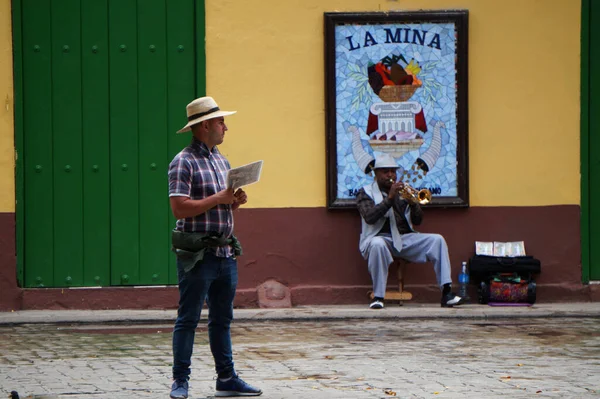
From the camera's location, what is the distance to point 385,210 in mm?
12477

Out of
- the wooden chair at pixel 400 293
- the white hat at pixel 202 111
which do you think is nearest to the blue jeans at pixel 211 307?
the white hat at pixel 202 111

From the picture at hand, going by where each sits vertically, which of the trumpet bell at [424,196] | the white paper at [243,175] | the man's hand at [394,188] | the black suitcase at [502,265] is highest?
the white paper at [243,175]

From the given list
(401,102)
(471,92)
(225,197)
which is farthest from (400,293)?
(225,197)

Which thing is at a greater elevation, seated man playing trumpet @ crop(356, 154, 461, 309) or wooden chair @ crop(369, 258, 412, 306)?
seated man playing trumpet @ crop(356, 154, 461, 309)

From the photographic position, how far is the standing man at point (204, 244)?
270 inches

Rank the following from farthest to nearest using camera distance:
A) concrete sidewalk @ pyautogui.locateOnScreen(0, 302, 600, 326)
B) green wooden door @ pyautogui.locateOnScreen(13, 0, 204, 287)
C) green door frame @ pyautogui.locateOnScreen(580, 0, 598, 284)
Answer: green door frame @ pyautogui.locateOnScreen(580, 0, 598, 284), green wooden door @ pyautogui.locateOnScreen(13, 0, 204, 287), concrete sidewalk @ pyautogui.locateOnScreen(0, 302, 600, 326)

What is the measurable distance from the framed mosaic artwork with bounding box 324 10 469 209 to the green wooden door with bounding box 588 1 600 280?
4.63ft

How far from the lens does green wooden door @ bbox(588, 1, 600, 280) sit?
43.0ft

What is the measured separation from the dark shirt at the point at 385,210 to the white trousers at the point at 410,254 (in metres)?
0.16

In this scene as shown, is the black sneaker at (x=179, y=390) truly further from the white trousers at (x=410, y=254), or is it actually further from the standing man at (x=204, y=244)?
the white trousers at (x=410, y=254)

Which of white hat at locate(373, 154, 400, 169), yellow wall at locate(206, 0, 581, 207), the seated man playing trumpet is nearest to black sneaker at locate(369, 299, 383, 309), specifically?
the seated man playing trumpet

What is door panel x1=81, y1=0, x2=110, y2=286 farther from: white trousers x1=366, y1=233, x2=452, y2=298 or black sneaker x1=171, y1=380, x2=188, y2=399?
black sneaker x1=171, y1=380, x2=188, y2=399

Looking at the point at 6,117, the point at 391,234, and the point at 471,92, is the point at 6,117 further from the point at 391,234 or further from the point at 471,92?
the point at 471,92

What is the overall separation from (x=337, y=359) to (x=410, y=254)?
4.01 metres
